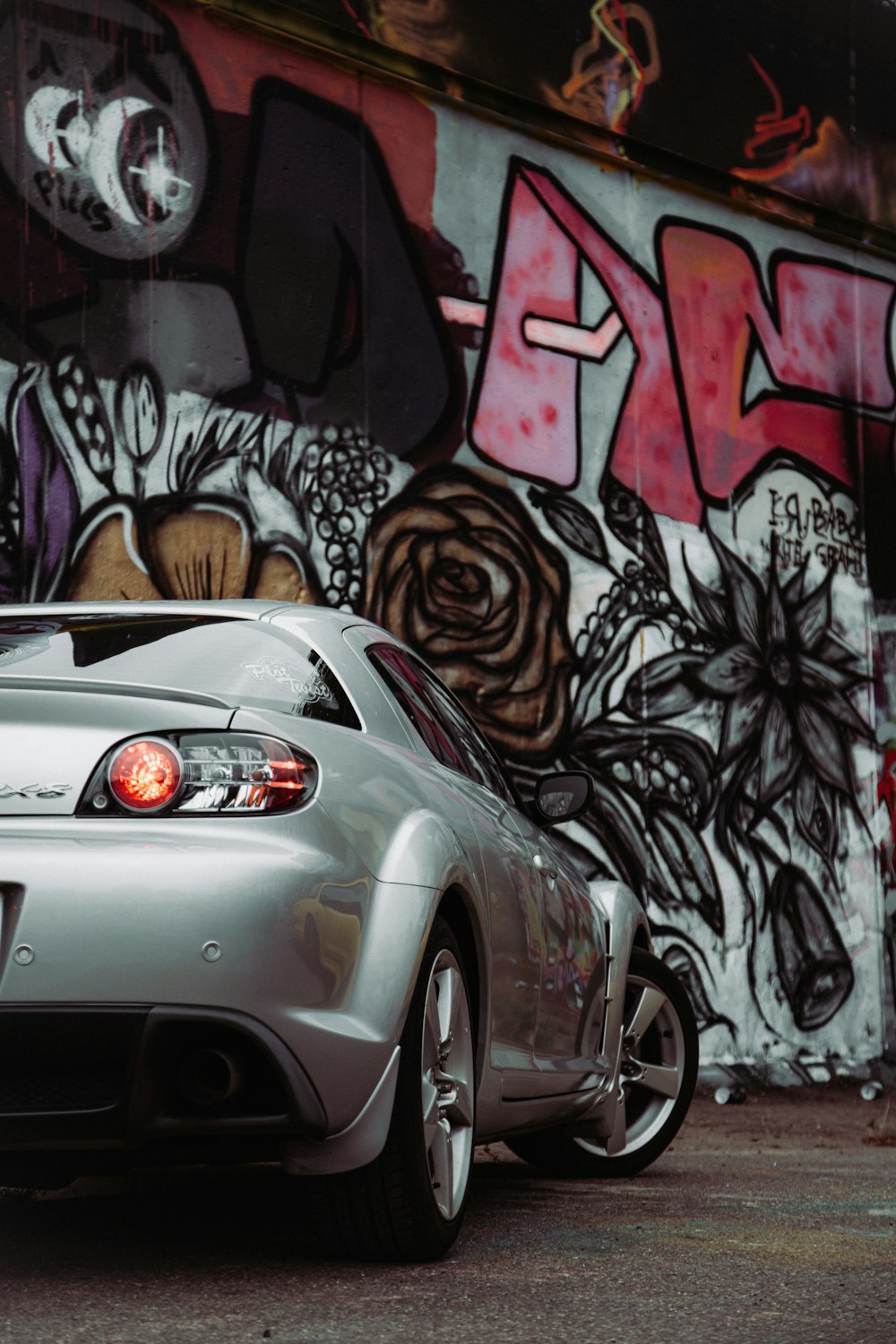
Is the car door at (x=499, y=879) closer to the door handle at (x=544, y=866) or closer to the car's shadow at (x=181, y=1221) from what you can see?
the door handle at (x=544, y=866)

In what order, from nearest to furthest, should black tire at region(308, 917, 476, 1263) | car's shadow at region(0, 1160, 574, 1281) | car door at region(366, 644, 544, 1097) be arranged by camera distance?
1. black tire at region(308, 917, 476, 1263)
2. car's shadow at region(0, 1160, 574, 1281)
3. car door at region(366, 644, 544, 1097)

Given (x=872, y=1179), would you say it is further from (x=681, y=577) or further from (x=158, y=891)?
(x=681, y=577)

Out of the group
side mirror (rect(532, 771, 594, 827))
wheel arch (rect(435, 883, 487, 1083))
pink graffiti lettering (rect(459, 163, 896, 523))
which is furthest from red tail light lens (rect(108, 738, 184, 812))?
pink graffiti lettering (rect(459, 163, 896, 523))

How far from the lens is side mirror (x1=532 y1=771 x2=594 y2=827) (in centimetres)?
534

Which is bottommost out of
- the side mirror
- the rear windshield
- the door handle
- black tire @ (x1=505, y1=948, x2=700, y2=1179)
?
black tire @ (x1=505, y1=948, x2=700, y2=1179)

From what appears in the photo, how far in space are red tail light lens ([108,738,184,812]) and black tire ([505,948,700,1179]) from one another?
2791mm

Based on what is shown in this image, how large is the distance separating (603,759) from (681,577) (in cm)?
134

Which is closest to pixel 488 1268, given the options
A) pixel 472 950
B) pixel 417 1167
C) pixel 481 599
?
pixel 417 1167

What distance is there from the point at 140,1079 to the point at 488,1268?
98 centimetres

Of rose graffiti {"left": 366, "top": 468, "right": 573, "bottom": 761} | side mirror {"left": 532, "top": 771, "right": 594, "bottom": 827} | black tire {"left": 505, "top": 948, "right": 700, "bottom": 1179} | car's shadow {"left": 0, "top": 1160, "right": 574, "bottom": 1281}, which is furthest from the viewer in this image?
rose graffiti {"left": 366, "top": 468, "right": 573, "bottom": 761}

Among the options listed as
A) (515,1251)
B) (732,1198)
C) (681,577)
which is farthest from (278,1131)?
(681,577)

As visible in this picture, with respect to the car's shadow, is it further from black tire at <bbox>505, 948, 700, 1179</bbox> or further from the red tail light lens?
the red tail light lens

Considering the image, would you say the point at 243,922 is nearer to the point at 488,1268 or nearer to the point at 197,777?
→ the point at 197,777

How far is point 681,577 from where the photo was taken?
431 inches
